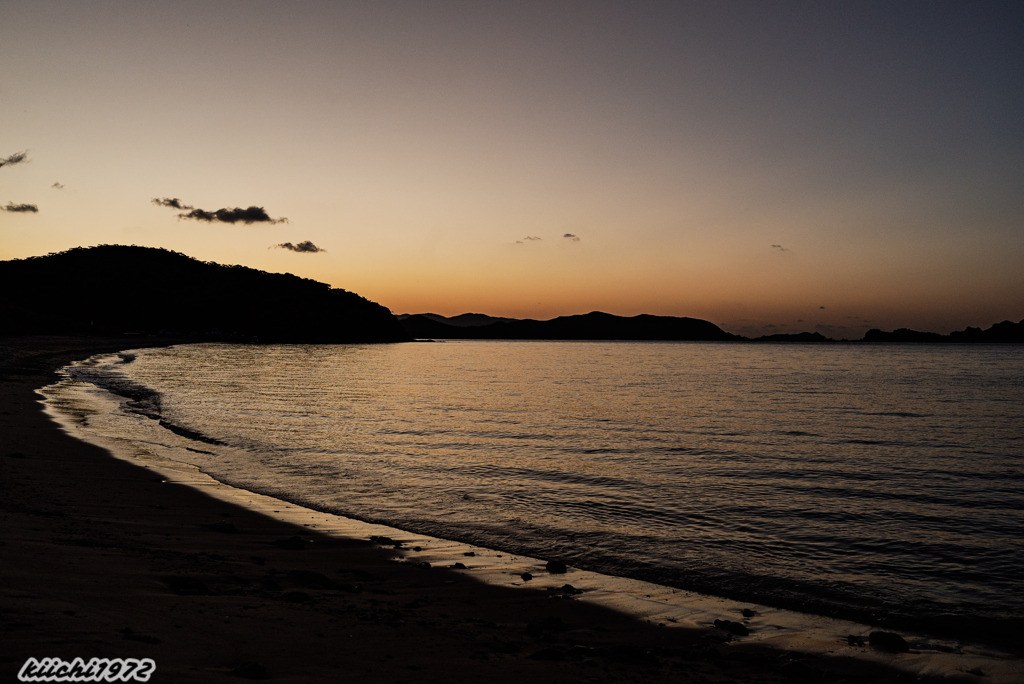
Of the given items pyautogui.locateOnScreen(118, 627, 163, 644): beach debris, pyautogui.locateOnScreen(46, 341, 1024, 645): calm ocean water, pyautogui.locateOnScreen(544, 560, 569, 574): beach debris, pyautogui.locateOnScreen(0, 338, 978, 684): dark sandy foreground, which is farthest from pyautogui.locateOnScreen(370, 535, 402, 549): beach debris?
pyautogui.locateOnScreen(118, 627, 163, 644): beach debris

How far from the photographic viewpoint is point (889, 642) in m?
7.71

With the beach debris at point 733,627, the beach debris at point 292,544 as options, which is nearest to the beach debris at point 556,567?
the beach debris at point 733,627

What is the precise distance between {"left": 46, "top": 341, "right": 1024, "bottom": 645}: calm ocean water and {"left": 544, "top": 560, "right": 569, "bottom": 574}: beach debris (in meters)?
0.63

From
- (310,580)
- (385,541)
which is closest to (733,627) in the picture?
(310,580)

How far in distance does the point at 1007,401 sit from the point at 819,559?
151 ft

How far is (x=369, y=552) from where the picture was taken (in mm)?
10562

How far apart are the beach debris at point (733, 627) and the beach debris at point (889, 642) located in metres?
1.63

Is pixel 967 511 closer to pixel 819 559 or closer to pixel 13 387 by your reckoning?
pixel 819 559

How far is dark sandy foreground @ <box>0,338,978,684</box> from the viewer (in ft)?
18.6

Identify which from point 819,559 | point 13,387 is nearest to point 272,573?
point 819,559

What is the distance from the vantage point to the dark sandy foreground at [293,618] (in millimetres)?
5676

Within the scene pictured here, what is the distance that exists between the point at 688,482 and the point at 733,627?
9.82 m
